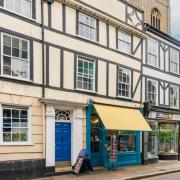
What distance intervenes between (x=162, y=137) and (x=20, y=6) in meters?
15.9

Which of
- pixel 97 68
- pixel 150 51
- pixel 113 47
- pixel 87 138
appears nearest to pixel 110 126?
pixel 87 138

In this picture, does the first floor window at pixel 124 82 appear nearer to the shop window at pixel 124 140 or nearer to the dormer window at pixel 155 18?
the shop window at pixel 124 140

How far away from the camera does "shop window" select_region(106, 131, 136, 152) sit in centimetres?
2437

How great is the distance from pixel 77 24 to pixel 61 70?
2669 millimetres

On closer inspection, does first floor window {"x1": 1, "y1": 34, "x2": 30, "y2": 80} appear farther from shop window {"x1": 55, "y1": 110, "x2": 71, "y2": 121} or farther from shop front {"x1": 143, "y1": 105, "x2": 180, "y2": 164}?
shop front {"x1": 143, "y1": 105, "x2": 180, "y2": 164}

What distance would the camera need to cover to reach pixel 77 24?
2202 cm

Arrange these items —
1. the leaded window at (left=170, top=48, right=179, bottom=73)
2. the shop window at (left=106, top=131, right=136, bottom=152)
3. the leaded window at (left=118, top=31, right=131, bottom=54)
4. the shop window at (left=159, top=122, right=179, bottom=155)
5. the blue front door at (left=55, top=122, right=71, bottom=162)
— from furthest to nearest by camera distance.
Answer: the leaded window at (left=170, top=48, right=179, bottom=73) < the shop window at (left=159, top=122, right=179, bottom=155) < the leaded window at (left=118, top=31, right=131, bottom=54) < the shop window at (left=106, top=131, right=136, bottom=152) < the blue front door at (left=55, top=122, right=71, bottom=162)

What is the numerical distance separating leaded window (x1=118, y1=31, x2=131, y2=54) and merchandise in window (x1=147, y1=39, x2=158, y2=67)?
283cm

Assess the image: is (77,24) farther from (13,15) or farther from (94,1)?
(13,15)

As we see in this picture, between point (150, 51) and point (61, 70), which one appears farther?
point (150, 51)

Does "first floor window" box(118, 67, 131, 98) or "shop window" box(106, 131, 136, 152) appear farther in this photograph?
"first floor window" box(118, 67, 131, 98)

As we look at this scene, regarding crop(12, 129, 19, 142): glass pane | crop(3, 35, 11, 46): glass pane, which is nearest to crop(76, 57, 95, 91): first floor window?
crop(12, 129, 19, 142): glass pane

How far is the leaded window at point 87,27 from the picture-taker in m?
22.4

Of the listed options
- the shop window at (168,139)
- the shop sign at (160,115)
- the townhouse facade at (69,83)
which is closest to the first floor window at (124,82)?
the townhouse facade at (69,83)
